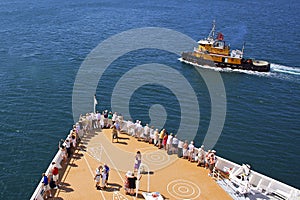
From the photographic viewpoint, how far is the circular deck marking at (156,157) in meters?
30.1

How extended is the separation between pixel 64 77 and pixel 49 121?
1870 centimetres

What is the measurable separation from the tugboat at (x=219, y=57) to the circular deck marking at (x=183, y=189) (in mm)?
54751

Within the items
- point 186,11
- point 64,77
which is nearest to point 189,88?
point 64,77

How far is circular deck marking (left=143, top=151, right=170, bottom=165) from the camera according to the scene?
30.1 meters

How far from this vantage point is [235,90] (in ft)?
221

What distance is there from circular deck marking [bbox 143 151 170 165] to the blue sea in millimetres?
12985

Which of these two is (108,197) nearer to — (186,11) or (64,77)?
(64,77)

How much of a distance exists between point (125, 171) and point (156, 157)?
3393 mm

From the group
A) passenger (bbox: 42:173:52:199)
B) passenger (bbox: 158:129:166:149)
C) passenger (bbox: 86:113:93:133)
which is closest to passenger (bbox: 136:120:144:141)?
passenger (bbox: 158:129:166:149)

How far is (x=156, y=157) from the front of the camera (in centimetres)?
3084

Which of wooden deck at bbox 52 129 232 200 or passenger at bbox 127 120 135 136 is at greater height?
passenger at bbox 127 120 135 136

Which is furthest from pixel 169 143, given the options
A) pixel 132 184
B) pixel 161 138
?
pixel 132 184

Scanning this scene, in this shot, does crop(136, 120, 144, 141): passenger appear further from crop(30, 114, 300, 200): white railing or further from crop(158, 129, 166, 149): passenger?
crop(30, 114, 300, 200): white railing

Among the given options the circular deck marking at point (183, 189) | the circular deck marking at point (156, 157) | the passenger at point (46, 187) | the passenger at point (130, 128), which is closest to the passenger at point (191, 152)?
the circular deck marking at point (156, 157)
